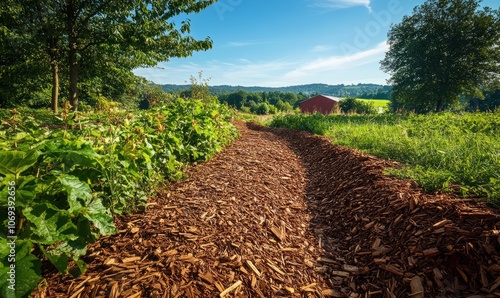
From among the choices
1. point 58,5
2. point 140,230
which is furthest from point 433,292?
point 58,5

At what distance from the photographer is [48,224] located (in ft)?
5.01

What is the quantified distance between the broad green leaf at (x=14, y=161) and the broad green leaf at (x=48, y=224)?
255 mm

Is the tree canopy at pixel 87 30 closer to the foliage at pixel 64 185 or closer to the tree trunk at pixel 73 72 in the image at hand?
the tree trunk at pixel 73 72

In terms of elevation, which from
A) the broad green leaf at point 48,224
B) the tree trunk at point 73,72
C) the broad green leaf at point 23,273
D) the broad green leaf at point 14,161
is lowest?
the broad green leaf at point 23,273

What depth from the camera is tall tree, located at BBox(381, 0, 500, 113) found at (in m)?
20.6

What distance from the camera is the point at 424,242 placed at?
232 cm

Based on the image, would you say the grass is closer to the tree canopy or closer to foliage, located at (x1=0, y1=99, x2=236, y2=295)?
foliage, located at (x1=0, y1=99, x2=236, y2=295)

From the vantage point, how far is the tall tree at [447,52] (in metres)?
20.6

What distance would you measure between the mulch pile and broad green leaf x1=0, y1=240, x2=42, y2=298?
1.34 ft

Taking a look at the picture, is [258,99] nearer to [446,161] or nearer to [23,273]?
[446,161]

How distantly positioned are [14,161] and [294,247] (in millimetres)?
2498

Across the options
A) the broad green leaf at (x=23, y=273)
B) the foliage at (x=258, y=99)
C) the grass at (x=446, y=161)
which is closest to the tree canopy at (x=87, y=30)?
the grass at (x=446, y=161)

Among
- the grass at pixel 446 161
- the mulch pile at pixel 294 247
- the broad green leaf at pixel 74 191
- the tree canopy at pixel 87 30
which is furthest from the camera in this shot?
the tree canopy at pixel 87 30

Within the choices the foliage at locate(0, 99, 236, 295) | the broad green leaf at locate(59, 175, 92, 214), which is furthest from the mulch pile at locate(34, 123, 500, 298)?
the broad green leaf at locate(59, 175, 92, 214)
